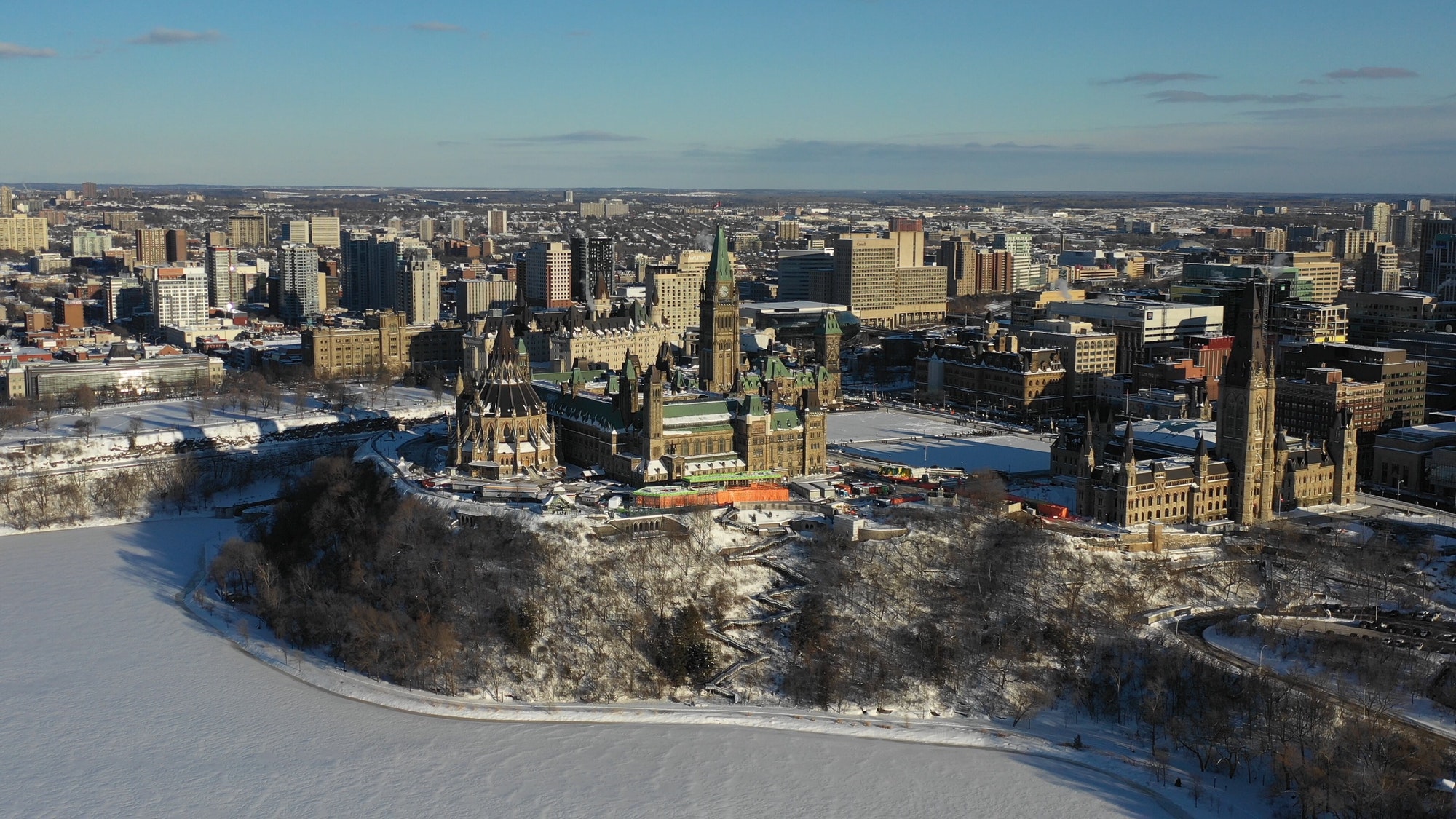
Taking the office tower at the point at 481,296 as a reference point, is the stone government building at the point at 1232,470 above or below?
below

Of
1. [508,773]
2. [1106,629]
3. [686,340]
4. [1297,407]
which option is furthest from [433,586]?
[686,340]

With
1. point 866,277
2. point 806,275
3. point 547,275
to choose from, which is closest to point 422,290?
point 547,275

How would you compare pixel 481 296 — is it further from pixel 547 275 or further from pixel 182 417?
pixel 182 417

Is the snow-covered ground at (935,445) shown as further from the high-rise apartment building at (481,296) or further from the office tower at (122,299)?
the office tower at (122,299)

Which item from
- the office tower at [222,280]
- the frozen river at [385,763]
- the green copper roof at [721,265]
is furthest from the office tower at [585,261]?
the frozen river at [385,763]

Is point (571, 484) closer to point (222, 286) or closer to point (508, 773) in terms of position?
point (508, 773)

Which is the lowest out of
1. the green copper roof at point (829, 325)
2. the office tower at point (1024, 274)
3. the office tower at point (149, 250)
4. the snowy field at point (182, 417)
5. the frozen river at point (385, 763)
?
the frozen river at point (385, 763)

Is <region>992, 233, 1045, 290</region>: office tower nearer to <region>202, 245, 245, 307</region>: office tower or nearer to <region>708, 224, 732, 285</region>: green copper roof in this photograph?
<region>202, 245, 245, 307</region>: office tower
